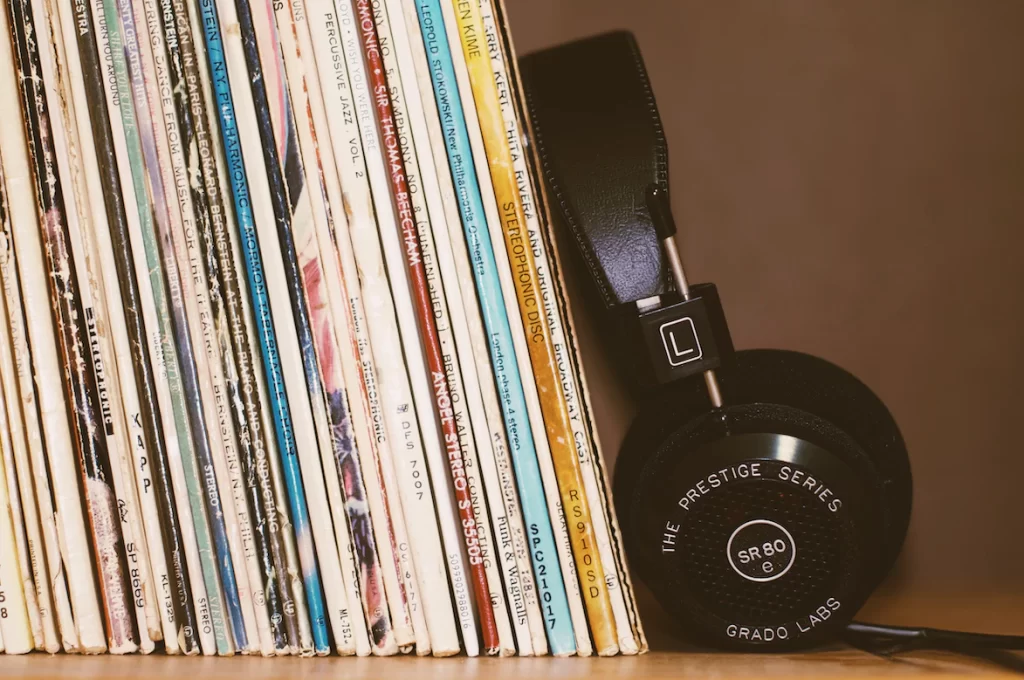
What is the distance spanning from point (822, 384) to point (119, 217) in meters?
0.60

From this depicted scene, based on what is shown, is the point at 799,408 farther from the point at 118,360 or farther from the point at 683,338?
the point at 118,360

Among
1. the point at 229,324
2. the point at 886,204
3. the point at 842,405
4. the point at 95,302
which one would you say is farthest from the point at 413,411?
the point at 886,204

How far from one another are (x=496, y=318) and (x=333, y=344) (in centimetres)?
13

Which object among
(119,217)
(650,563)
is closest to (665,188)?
(650,563)

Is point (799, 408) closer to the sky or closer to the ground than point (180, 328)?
closer to the ground

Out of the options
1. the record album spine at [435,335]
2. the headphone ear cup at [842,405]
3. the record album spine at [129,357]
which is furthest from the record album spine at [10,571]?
the headphone ear cup at [842,405]

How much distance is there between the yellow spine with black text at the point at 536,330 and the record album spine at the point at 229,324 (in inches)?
8.3

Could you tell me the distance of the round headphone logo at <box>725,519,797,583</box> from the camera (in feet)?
1.79

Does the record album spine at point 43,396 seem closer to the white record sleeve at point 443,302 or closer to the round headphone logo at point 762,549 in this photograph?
the white record sleeve at point 443,302

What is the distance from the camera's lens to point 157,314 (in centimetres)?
59

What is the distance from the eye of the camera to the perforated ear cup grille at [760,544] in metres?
0.55

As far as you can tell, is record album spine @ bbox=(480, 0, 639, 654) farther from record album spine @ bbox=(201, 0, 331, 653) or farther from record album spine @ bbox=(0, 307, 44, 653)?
record album spine @ bbox=(0, 307, 44, 653)

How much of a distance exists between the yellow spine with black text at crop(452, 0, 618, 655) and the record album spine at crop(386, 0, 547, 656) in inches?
1.4

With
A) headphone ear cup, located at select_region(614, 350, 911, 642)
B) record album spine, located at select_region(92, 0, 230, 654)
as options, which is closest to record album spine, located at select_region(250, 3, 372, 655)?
record album spine, located at select_region(92, 0, 230, 654)
